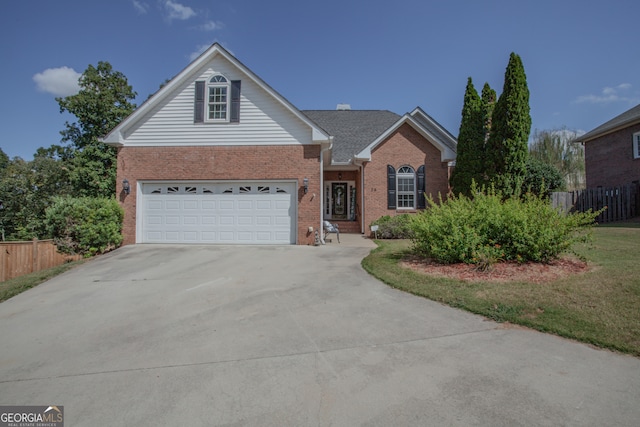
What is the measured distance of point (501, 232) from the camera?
7000 millimetres

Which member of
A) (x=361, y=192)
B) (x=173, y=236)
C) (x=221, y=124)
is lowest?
(x=173, y=236)

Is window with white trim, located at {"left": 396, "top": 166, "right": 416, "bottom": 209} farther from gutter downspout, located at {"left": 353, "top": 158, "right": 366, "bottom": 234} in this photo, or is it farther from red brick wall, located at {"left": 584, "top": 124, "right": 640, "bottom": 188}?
red brick wall, located at {"left": 584, "top": 124, "right": 640, "bottom": 188}

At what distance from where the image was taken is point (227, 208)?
1235cm

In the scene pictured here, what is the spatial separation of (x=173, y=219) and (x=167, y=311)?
305 inches

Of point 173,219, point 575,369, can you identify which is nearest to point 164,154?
point 173,219

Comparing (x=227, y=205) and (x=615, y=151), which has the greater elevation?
(x=615, y=151)

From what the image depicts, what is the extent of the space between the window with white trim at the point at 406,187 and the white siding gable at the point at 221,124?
20.4ft

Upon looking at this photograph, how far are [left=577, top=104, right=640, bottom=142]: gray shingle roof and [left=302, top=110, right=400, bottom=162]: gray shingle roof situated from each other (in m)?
12.9

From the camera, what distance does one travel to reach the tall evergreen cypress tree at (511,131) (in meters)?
12.7

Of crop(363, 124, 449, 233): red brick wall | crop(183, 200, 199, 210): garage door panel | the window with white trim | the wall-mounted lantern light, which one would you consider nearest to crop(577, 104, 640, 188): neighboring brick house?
crop(363, 124, 449, 233): red brick wall

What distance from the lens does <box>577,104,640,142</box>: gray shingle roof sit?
18.7m

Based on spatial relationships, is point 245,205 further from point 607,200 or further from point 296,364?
point 607,200

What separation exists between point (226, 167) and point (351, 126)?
10866 millimetres

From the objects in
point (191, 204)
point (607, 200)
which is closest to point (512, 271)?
point (191, 204)
